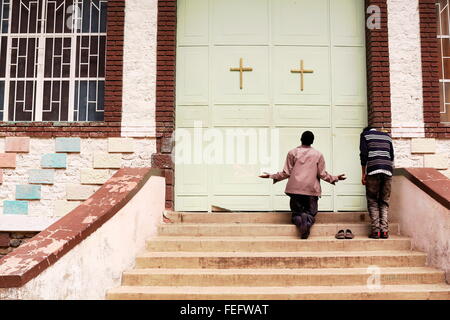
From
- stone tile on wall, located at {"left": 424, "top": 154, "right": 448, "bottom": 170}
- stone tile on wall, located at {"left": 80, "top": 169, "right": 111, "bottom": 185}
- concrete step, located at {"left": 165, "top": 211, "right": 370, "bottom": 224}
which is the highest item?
stone tile on wall, located at {"left": 424, "top": 154, "right": 448, "bottom": 170}

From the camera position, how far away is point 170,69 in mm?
7055

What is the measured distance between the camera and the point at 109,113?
22.9 feet

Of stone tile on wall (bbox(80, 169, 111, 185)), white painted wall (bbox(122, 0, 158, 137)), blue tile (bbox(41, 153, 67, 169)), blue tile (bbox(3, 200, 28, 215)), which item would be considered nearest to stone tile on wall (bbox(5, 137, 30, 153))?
blue tile (bbox(41, 153, 67, 169))

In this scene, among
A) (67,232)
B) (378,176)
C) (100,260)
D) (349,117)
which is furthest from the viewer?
(349,117)

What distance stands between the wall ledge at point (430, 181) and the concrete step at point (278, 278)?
0.84 m

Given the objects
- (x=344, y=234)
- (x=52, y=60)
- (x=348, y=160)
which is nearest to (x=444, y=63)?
(x=348, y=160)

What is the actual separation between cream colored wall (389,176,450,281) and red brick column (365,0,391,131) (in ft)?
3.43

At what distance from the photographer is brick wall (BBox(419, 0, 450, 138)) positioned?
273 inches

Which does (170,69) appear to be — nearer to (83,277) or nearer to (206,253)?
(206,253)

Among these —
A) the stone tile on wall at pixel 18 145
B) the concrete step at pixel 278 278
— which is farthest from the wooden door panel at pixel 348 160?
the stone tile on wall at pixel 18 145

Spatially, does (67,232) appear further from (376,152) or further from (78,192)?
(376,152)

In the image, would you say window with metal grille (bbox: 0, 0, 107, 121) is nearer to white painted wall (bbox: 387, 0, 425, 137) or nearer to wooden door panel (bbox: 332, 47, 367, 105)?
wooden door panel (bbox: 332, 47, 367, 105)

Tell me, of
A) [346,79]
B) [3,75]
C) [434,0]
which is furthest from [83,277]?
[434,0]

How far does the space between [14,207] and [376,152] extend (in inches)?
194
